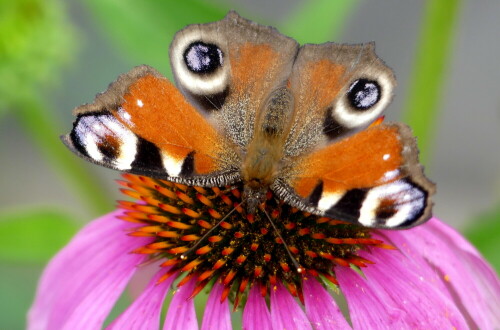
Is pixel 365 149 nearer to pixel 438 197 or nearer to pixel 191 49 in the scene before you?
pixel 191 49

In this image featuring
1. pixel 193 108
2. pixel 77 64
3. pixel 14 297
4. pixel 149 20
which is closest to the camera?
pixel 193 108

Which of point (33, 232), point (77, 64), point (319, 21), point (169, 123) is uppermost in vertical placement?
point (77, 64)

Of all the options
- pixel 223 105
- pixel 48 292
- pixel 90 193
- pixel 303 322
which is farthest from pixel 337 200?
pixel 90 193

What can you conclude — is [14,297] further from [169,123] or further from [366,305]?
[366,305]

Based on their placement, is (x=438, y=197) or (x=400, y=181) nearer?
(x=400, y=181)

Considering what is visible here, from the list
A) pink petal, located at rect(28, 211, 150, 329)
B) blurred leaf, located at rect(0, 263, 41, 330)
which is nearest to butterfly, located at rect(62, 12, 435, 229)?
pink petal, located at rect(28, 211, 150, 329)

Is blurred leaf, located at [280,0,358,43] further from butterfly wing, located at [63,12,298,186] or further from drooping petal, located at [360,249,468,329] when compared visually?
drooping petal, located at [360,249,468,329]

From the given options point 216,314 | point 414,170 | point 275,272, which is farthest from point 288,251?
point 414,170

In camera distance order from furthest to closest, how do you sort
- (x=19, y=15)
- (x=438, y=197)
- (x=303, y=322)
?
(x=438, y=197), (x=19, y=15), (x=303, y=322)
